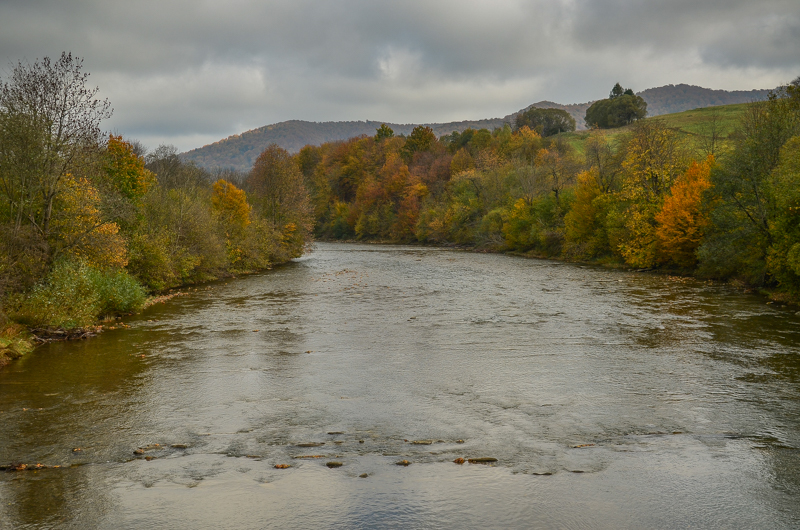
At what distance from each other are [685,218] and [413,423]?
34165 millimetres

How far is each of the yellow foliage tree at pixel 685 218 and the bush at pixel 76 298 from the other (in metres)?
34.0

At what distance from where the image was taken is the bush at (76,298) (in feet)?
63.8

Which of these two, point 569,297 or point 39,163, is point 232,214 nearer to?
point 39,163

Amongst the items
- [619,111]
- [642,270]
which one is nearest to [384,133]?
[619,111]

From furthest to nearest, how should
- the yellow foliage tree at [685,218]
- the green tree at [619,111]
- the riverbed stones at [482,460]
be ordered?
the green tree at [619,111], the yellow foliage tree at [685,218], the riverbed stones at [482,460]

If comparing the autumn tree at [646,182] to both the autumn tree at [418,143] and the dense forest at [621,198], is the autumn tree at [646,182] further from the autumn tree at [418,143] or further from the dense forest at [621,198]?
the autumn tree at [418,143]

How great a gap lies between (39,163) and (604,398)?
70.4ft

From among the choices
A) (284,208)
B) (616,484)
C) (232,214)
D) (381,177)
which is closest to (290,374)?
(616,484)

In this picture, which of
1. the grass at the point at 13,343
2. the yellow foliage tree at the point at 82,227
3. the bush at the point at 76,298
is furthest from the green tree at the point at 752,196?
the grass at the point at 13,343

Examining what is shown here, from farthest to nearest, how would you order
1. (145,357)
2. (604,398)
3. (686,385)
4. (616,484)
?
(145,357) < (686,385) < (604,398) < (616,484)

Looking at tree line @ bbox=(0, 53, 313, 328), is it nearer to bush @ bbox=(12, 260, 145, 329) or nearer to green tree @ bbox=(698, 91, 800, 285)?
bush @ bbox=(12, 260, 145, 329)

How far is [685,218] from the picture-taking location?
128 ft

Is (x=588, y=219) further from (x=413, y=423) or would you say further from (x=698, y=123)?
(x=698, y=123)

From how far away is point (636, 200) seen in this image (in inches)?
1850
